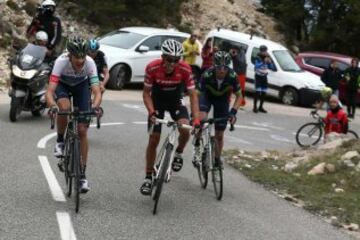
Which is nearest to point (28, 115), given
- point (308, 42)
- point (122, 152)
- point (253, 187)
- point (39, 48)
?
point (39, 48)

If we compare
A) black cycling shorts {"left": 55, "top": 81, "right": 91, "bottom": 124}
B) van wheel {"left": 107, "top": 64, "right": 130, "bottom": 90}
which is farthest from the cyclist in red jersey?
van wheel {"left": 107, "top": 64, "right": 130, "bottom": 90}

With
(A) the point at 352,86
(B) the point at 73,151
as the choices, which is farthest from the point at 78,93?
(A) the point at 352,86

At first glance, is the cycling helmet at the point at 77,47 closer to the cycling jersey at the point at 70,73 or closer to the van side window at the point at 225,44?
the cycling jersey at the point at 70,73

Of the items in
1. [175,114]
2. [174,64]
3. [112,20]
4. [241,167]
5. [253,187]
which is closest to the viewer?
[174,64]

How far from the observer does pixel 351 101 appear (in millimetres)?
22672

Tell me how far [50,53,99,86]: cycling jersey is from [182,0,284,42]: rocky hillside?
79.6 feet

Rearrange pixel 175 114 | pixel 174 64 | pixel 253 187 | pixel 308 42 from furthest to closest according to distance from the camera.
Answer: pixel 308 42 → pixel 253 187 → pixel 175 114 → pixel 174 64

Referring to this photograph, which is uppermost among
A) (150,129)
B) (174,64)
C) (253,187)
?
(174,64)

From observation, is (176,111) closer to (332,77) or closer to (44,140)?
(44,140)

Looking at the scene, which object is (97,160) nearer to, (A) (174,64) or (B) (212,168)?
(B) (212,168)

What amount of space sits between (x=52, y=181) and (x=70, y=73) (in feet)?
4.83

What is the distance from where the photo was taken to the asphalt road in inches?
276

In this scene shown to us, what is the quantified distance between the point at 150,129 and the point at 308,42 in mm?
29409

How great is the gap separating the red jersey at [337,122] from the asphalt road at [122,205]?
4529mm
